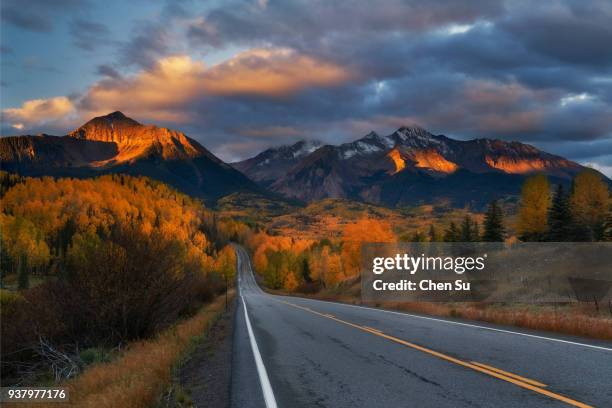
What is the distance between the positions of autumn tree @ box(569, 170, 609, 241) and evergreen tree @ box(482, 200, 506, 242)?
900cm

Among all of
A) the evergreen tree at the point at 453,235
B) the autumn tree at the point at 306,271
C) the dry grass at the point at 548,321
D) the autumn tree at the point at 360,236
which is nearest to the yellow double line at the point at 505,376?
the dry grass at the point at 548,321

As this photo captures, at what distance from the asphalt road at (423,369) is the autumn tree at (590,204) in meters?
58.0

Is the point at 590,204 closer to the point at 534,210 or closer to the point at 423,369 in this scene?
the point at 534,210

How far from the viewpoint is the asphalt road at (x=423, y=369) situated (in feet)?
24.3

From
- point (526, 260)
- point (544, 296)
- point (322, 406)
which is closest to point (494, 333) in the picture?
point (322, 406)

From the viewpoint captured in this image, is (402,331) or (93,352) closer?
(402,331)

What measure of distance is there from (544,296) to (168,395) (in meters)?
44.9

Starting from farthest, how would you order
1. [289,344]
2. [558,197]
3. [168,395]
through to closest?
1. [558,197]
2. [289,344]
3. [168,395]

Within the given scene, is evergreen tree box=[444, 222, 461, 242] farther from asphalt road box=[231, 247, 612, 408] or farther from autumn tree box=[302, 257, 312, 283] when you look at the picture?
asphalt road box=[231, 247, 612, 408]

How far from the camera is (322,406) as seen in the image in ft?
23.7

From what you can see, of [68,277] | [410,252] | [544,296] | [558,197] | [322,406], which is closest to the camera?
[322,406]

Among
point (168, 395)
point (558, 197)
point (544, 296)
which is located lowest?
point (544, 296)

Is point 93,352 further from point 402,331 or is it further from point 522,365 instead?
point 522,365

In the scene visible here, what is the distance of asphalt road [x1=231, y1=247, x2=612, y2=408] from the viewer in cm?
740
